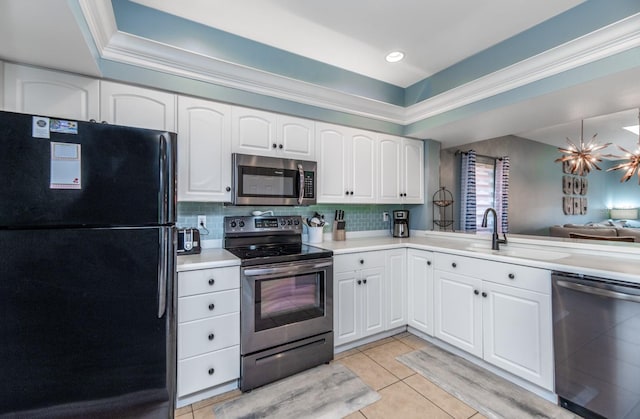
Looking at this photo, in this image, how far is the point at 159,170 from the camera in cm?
133

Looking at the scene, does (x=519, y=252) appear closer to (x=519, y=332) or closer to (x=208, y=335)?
(x=519, y=332)

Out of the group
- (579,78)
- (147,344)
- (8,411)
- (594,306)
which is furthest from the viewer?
(579,78)

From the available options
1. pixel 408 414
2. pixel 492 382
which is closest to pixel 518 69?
pixel 492 382

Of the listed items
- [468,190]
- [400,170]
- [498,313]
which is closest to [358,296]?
[498,313]

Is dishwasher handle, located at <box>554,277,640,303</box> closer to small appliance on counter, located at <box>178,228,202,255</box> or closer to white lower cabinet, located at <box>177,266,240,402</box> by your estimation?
white lower cabinet, located at <box>177,266,240,402</box>

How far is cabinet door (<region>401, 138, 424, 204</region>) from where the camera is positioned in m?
3.31

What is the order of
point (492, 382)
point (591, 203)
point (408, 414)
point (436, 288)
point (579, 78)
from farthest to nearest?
point (591, 203) → point (436, 288) → point (492, 382) → point (579, 78) → point (408, 414)

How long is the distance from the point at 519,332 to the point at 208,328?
2098 mm

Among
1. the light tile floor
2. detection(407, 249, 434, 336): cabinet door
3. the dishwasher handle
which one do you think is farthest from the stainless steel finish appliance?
detection(407, 249, 434, 336): cabinet door

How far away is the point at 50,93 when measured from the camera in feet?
5.62

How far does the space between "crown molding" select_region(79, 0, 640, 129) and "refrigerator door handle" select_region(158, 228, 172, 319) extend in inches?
47.8

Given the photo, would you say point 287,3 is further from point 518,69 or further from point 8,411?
Answer: point 8,411

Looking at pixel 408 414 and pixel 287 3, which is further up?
pixel 287 3

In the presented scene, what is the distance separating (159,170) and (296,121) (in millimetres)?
1480
